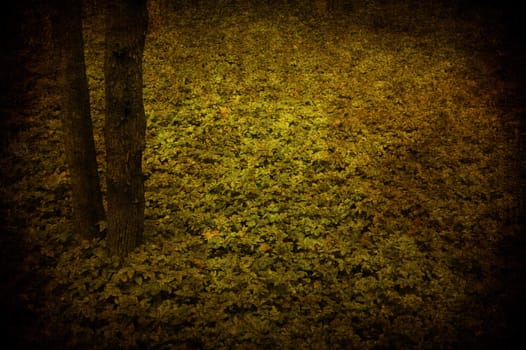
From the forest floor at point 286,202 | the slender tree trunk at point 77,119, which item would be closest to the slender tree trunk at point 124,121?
the forest floor at point 286,202

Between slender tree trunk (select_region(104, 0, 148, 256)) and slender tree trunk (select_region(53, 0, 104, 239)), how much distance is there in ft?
2.02

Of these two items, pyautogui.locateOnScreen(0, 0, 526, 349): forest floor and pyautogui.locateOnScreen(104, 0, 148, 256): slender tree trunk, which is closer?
pyautogui.locateOnScreen(104, 0, 148, 256): slender tree trunk

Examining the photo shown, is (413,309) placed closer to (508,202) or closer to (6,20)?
(508,202)

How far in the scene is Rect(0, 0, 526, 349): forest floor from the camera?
4176mm

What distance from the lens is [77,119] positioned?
15.0 ft

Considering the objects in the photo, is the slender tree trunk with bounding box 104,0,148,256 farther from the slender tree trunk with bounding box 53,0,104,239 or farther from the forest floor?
the slender tree trunk with bounding box 53,0,104,239

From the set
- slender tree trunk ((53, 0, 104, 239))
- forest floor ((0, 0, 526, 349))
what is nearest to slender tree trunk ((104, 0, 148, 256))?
forest floor ((0, 0, 526, 349))

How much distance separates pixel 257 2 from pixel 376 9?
525cm

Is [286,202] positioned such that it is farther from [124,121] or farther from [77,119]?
[77,119]

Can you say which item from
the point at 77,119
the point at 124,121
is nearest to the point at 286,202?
the point at 124,121

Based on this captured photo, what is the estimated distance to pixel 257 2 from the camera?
14164 mm

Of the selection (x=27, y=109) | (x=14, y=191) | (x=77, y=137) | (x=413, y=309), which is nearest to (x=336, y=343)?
(x=413, y=309)

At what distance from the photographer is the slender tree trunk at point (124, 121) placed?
148 inches

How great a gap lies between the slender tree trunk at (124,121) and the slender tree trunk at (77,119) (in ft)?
2.02
